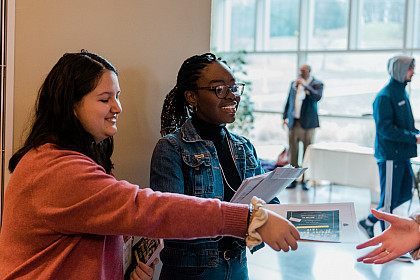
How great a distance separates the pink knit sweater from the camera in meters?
1.17

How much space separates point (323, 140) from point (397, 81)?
4059 millimetres

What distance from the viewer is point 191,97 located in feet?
6.55

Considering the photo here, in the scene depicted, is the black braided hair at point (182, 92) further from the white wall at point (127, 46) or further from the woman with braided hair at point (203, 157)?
the white wall at point (127, 46)

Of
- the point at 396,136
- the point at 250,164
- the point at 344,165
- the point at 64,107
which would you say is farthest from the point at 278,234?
the point at 344,165

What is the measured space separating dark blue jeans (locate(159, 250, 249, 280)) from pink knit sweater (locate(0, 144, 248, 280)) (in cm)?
61

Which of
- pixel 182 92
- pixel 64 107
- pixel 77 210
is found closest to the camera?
pixel 77 210

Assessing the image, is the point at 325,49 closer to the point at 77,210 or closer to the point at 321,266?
the point at 321,266

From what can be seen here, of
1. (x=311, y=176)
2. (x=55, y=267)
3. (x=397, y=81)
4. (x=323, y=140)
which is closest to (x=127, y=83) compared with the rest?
(x=55, y=267)

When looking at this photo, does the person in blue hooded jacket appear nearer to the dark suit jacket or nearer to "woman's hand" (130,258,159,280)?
the dark suit jacket

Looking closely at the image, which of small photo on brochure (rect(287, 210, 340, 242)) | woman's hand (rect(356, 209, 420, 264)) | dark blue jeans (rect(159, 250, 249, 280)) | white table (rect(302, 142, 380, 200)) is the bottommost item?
white table (rect(302, 142, 380, 200))

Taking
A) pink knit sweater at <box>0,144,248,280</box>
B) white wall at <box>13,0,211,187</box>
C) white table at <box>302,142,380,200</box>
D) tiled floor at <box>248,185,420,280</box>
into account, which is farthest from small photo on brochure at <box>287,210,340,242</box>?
white table at <box>302,142,380,200</box>

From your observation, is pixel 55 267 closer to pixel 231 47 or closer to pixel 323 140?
pixel 323 140

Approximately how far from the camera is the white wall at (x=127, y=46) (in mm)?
1701

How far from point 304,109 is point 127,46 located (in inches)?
233
